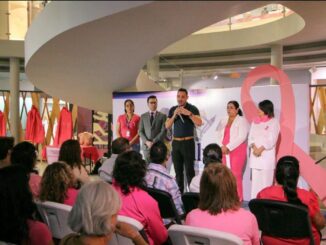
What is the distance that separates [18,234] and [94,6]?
1.93 m

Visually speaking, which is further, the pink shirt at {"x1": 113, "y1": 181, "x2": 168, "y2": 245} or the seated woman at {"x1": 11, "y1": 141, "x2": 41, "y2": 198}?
the seated woman at {"x1": 11, "y1": 141, "x2": 41, "y2": 198}

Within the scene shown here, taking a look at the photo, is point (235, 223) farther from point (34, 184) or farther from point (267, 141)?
point (267, 141)

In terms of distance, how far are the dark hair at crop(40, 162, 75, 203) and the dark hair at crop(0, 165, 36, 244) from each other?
0.72m

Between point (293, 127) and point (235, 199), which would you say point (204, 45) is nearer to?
point (293, 127)

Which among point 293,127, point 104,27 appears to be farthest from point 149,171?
point 293,127

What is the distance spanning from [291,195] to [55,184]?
60.5 inches

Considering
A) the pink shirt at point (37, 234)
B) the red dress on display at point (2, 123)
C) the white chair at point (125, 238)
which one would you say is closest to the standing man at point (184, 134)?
the white chair at point (125, 238)

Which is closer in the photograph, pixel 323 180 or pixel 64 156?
pixel 64 156

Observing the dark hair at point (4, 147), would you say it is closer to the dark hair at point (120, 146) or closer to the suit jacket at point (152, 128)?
the dark hair at point (120, 146)

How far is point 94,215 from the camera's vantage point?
4.96ft

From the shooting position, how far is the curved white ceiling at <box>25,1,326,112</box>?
9.61ft

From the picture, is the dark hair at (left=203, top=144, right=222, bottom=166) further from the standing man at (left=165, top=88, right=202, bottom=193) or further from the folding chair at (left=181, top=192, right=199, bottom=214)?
the standing man at (left=165, top=88, right=202, bottom=193)

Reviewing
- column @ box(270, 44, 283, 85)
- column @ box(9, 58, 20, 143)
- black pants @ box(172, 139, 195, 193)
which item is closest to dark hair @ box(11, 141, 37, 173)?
black pants @ box(172, 139, 195, 193)

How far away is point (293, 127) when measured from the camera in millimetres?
4516
